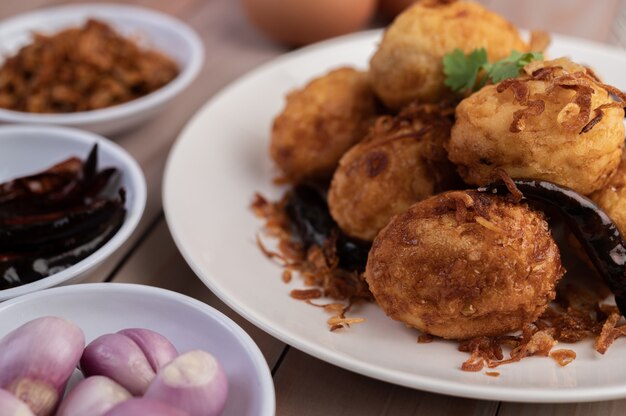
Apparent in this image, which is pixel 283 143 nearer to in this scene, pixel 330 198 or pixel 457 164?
pixel 330 198

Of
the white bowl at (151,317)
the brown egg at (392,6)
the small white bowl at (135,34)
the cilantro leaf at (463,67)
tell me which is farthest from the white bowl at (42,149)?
the brown egg at (392,6)

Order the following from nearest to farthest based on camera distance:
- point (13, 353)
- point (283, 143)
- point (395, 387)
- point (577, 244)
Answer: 1. point (13, 353)
2. point (395, 387)
3. point (577, 244)
4. point (283, 143)

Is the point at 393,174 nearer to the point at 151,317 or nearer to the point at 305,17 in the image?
the point at 151,317

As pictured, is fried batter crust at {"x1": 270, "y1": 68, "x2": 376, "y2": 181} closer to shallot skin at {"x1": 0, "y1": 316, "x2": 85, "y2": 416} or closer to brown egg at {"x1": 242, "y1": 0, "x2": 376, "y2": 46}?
shallot skin at {"x1": 0, "y1": 316, "x2": 85, "y2": 416}

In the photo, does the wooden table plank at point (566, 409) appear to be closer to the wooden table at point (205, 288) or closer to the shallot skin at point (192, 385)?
the wooden table at point (205, 288)

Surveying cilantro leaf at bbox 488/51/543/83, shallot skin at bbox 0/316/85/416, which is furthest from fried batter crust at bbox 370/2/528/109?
shallot skin at bbox 0/316/85/416

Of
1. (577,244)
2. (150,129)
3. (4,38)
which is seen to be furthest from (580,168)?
(4,38)

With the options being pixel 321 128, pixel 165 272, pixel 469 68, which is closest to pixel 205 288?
pixel 165 272
